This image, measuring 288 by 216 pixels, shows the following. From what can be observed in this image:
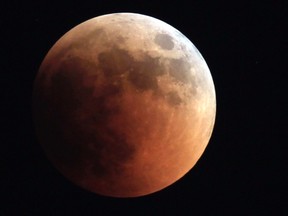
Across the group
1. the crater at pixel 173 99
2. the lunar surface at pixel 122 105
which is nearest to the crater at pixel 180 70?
the lunar surface at pixel 122 105

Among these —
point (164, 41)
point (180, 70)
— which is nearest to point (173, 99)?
point (180, 70)

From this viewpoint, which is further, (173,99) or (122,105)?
(173,99)

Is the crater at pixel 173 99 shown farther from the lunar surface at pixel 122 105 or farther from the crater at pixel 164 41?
the crater at pixel 164 41

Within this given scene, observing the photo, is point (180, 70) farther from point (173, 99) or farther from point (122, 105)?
point (122, 105)

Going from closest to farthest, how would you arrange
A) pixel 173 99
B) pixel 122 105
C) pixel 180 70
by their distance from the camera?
pixel 122 105 < pixel 173 99 < pixel 180 70

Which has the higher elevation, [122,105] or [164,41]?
[164,41]

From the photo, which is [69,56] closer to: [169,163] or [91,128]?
[91,128]

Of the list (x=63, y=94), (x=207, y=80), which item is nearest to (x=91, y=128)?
(x=63, y=94)
